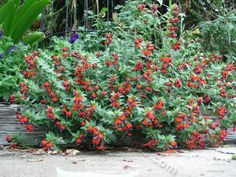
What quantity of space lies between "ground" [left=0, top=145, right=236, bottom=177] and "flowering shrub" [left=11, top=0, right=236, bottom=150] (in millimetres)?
114

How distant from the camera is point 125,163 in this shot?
2193mm

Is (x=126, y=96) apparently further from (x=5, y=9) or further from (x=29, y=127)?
(x=5, y=9)

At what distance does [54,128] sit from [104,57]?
586 millimetres

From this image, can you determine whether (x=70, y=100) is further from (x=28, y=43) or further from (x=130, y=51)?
(x=28, y=43)

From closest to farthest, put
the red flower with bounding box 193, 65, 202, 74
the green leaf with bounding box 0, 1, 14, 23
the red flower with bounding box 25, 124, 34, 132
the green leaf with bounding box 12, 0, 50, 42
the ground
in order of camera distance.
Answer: the ground → the red flower with bounding box 25, 124, 34, 132 → the red flower with bounding box 193, 65, 202, 74 → the green leaf with bounding box 0, 1, 14, 23 → the green leaf with bounding box 12, 0, 50, 42

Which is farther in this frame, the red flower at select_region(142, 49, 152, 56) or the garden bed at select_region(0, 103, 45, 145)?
the red flower at select_region(142, 49, 152, 56)

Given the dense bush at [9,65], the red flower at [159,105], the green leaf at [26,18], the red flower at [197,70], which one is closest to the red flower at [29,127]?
the dense bush at [9,65]

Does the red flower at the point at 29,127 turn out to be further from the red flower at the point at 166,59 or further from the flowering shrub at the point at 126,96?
the red flower at the point at 166,59

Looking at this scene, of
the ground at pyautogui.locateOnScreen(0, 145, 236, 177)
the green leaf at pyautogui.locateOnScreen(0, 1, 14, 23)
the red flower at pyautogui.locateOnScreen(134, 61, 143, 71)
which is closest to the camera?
the ground at pyautogui.locateOnScreen(0, 145, 236, 177)

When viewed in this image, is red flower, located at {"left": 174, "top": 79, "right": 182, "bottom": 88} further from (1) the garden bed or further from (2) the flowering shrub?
(1) the garden bed

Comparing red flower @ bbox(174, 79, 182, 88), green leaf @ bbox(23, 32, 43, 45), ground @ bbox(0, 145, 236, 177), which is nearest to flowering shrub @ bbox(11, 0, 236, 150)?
red flower @ bbox(174, 79, 182, 88)

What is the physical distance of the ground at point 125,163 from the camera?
6.33 feet

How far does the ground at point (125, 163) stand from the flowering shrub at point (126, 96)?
0.11 m

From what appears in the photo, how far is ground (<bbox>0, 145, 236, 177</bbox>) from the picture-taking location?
1.93 metres
